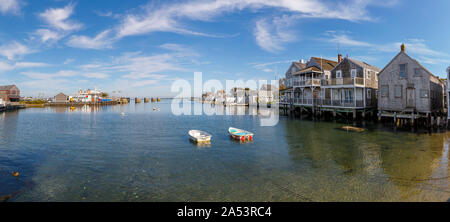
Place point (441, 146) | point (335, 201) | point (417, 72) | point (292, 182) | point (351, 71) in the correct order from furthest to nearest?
point (351, 71) < point (417, 72) < point (441, 146) < point (292, 182) < point (335, 201)

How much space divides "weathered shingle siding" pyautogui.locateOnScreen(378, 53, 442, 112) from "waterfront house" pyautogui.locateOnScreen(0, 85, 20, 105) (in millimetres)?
129568

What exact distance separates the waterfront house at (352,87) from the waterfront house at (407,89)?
136 inches

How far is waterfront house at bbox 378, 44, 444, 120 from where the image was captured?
32.7 metres

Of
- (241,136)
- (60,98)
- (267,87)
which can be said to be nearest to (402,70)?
(241,136)

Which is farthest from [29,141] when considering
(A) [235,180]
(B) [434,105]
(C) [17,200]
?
(B) [434,105]

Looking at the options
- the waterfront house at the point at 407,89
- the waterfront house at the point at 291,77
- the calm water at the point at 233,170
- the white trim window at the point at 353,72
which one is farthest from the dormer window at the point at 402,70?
the waterfront house at the point at 291,77

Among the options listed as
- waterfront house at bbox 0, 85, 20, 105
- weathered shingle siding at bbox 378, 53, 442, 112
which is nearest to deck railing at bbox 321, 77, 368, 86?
weathered shingle siding at bbox 378, 53, 442, 112

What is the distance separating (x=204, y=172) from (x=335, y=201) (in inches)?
344

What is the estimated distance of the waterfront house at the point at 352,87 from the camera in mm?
40666

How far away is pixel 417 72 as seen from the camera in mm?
33250

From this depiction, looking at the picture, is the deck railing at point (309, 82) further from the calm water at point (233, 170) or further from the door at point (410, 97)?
the calm water at point (233, 170)

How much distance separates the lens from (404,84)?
114 feet

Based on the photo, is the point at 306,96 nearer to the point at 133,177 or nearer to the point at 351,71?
the point at 351,71

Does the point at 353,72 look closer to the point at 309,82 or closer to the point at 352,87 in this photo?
the point at 352,87
